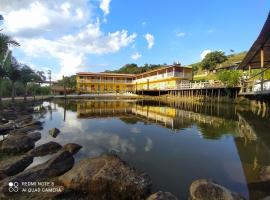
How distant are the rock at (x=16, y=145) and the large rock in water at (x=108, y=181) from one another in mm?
4884

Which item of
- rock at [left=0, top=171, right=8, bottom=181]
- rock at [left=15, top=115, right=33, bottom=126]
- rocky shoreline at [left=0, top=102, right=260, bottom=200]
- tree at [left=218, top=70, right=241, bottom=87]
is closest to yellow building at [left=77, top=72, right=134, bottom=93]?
tree at [left=218, top=70, right=241, bottom=87]

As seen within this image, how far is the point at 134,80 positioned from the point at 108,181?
68.4m

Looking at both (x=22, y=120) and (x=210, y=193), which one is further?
(x=22, y=120)

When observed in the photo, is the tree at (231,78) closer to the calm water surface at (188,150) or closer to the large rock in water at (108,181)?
the calm water surface at (188,150)

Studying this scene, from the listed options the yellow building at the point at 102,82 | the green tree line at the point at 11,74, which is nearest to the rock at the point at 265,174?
the green tree line at the point at 11,74

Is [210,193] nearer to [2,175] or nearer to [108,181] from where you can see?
[108,181]

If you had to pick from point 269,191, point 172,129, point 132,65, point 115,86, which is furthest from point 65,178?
point 132,65

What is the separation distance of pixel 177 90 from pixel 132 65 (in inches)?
2020

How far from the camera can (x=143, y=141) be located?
13570 mm

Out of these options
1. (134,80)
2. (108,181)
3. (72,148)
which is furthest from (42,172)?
(134,80)

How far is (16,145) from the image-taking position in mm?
10883

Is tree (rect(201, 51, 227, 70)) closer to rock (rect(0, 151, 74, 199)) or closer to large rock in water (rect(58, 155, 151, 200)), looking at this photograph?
rock (rect(0, 151, 74, 199))

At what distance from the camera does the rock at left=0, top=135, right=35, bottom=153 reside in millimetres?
10555

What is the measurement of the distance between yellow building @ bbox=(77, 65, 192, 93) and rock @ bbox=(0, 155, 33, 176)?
140ft
